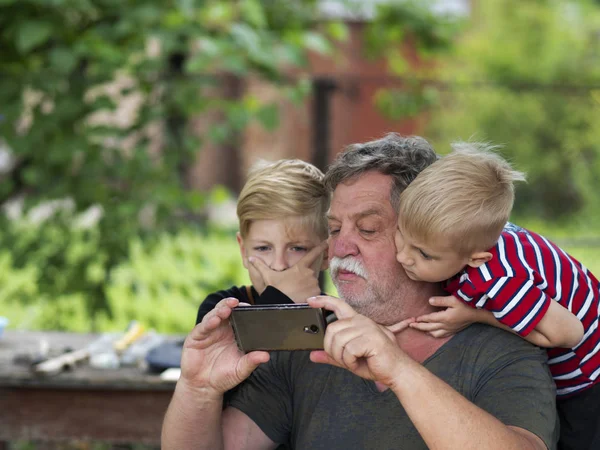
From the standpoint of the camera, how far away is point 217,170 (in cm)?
1299

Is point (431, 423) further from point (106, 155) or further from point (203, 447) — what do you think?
point (106, 155)

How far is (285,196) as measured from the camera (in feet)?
8.05

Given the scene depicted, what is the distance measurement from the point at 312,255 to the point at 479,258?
623mm

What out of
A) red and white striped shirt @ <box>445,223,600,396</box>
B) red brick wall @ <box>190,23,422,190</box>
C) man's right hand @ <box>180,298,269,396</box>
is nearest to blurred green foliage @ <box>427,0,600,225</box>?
red brick wall @ <box>190,23,422,190</box>

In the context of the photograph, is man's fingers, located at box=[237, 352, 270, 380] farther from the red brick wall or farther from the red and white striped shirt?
the red brick wall

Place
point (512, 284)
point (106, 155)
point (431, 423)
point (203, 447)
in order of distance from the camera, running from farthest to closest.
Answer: point (106, 155), point (203, 447), point (512, 284), point (431, 423)

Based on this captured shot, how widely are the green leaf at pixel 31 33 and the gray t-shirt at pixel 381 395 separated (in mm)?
2754

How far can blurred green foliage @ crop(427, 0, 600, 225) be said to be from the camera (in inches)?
430

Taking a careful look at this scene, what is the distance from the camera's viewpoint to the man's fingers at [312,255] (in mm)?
2455

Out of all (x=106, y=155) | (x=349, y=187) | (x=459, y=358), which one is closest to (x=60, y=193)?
(x=106, y=155)

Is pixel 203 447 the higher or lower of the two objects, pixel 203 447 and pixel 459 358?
the lower

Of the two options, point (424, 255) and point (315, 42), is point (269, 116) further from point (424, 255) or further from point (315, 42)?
point (424, 255)

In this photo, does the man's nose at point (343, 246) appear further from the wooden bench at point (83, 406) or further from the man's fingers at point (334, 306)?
the wooden bench at point (83, 406)

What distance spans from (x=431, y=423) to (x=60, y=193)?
11.5 ft
